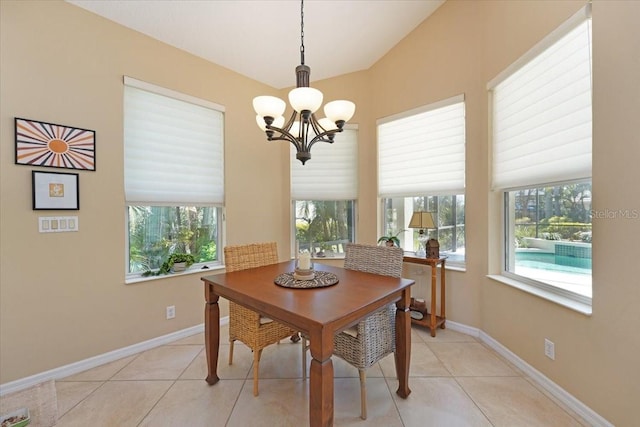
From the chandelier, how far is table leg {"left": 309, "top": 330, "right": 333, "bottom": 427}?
116cm

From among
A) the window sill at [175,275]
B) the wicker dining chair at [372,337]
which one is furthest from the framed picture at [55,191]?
the wicker dining chair at [372,337]

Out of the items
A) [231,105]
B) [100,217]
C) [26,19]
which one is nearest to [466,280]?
[231,105]

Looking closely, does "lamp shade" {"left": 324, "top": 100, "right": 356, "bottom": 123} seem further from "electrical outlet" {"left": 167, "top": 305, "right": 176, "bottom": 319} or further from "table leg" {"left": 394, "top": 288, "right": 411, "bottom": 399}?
"electrical outlet" {"left": 167, "top": 305, "right": 176, "bottom": 319}

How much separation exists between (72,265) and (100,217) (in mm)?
419

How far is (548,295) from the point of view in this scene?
1.91 m

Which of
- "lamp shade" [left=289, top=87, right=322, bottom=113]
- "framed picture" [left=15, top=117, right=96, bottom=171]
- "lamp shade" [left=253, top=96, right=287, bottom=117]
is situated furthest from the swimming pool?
"framed picture" [left=15, top=117, right=96, bottom=171]

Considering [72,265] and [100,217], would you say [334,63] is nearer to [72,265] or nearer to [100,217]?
[100,217]

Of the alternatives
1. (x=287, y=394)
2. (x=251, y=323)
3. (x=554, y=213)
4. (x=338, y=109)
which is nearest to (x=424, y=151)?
(x=554, y=213)

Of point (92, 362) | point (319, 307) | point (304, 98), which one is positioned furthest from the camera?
point (92, 362)

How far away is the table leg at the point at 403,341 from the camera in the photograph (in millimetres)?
1765

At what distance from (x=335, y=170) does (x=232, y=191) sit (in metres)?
1.34

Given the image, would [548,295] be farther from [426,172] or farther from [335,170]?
[335,170]

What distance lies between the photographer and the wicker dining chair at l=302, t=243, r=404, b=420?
1.64m

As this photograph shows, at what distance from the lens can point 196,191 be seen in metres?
2.90
